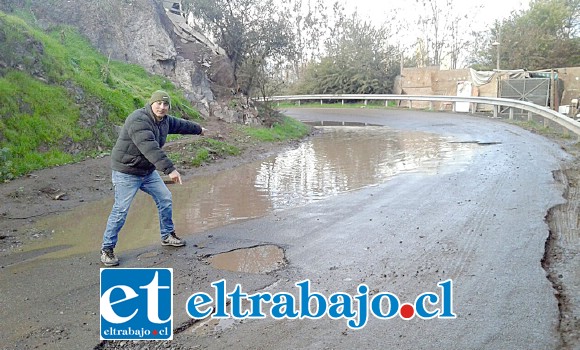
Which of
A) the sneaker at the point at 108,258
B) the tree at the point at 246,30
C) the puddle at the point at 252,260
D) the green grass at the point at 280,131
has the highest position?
the tree at the point at 246,30

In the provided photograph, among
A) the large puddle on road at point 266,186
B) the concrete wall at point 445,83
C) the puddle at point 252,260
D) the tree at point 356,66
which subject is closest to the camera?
the puddle at point 252,260

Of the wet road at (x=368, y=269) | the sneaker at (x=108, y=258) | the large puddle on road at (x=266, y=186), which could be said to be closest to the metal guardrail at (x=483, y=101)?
the large puddle on road at (x=266, y=186)

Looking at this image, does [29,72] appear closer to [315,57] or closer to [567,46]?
[567,46]

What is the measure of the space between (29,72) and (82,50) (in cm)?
463

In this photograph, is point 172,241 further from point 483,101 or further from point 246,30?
point 483,101

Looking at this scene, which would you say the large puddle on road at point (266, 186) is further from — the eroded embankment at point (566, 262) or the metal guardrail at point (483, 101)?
the metal guardrail at point (483, 101)

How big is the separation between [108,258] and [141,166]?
3.55ft

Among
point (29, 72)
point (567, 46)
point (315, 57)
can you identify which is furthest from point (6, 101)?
point (315, 57)

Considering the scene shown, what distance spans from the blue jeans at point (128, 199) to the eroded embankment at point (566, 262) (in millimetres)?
4123

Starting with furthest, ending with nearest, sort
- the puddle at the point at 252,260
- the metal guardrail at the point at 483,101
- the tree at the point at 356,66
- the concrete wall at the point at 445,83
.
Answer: the tree at the point at 356,66
the concrete wall at the point at 445,83
the metal guardrail at the point at 483,101
the puddle at the point at 252,260

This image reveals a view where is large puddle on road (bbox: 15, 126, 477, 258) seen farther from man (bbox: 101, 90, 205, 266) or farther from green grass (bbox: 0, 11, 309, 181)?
green grass (bbox: 0, 11, 309, 181)

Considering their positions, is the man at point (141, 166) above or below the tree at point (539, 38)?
below

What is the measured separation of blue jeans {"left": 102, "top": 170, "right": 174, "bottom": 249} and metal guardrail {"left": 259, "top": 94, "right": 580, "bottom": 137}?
1200 cm

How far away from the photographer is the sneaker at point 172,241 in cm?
601
